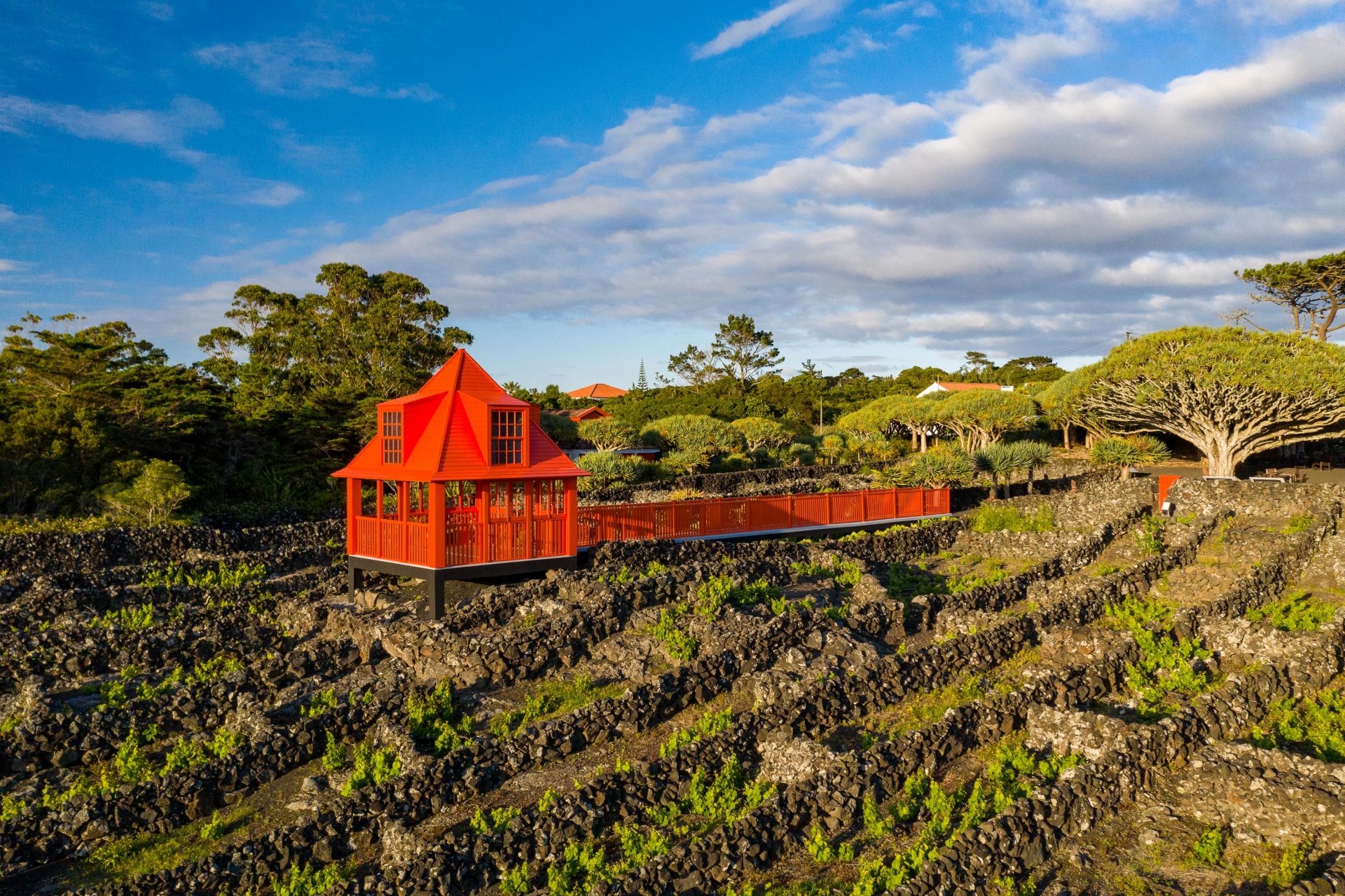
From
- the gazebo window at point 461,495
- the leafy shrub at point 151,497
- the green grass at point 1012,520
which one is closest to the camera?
the gazebo window at point 461,495

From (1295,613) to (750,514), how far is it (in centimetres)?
1456

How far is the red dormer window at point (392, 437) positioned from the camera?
70.5 ft

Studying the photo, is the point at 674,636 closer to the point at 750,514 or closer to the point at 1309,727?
the point at 750,514

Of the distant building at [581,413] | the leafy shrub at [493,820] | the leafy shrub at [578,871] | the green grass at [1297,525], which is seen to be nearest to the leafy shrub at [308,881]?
the leafy shrub at [493,820]

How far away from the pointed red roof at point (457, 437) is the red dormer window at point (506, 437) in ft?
0.44

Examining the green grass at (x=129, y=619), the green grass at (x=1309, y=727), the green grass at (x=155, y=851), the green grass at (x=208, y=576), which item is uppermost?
the green grass at (x=208, y=576)

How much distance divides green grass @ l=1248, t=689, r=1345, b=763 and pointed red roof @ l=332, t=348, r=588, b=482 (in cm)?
1505

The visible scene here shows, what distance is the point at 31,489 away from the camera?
3103 centimetres

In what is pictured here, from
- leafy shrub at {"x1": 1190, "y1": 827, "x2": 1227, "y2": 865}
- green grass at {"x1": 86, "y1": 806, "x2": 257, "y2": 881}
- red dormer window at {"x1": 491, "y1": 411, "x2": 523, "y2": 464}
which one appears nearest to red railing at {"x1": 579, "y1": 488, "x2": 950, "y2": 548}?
red dormer window at {"x1": 491, "y1": 411, "x2": 523, "y2": 464}

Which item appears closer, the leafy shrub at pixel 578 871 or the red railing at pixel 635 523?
the leafy shrub at pixel 578 871

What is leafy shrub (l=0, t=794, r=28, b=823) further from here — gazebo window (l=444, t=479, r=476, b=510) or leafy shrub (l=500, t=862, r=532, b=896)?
gazebo window (l=444, t=479, r=476, b=510)

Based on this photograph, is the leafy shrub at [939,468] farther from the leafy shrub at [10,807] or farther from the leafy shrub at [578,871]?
the leafy shrub at [10,807]

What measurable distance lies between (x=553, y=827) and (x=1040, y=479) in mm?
38822

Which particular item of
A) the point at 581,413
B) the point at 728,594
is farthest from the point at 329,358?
the point at 728,594
